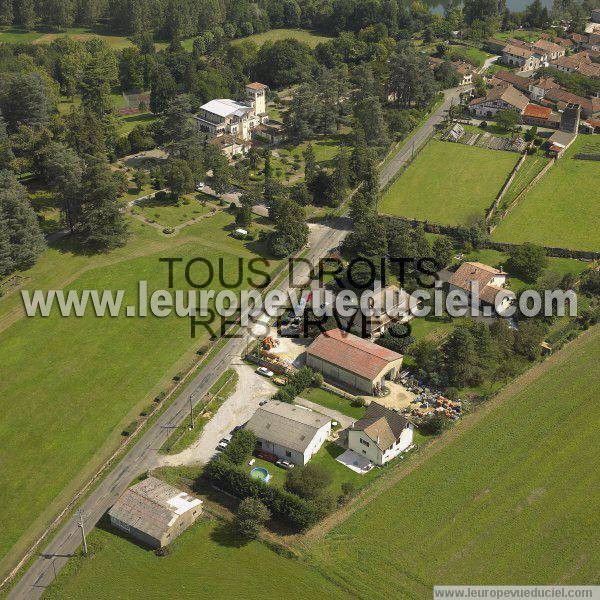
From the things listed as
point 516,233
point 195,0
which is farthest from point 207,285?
point 195,0

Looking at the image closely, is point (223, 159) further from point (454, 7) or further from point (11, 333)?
point (454, 7)

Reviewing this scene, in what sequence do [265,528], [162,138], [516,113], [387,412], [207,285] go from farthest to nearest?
[516,113] → [162,138] → [207,285] → [387,412] → [265,528]

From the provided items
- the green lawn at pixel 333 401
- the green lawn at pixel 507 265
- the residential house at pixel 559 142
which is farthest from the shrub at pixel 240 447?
the residential house at pixel 559 142

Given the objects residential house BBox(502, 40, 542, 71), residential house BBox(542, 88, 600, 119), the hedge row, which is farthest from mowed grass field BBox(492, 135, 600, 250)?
the hedge row

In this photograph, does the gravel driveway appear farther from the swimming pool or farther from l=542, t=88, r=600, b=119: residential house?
l=542, t=88, r=600, b=119: residential house

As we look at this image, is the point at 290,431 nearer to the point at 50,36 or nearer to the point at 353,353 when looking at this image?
the point at 353,353
